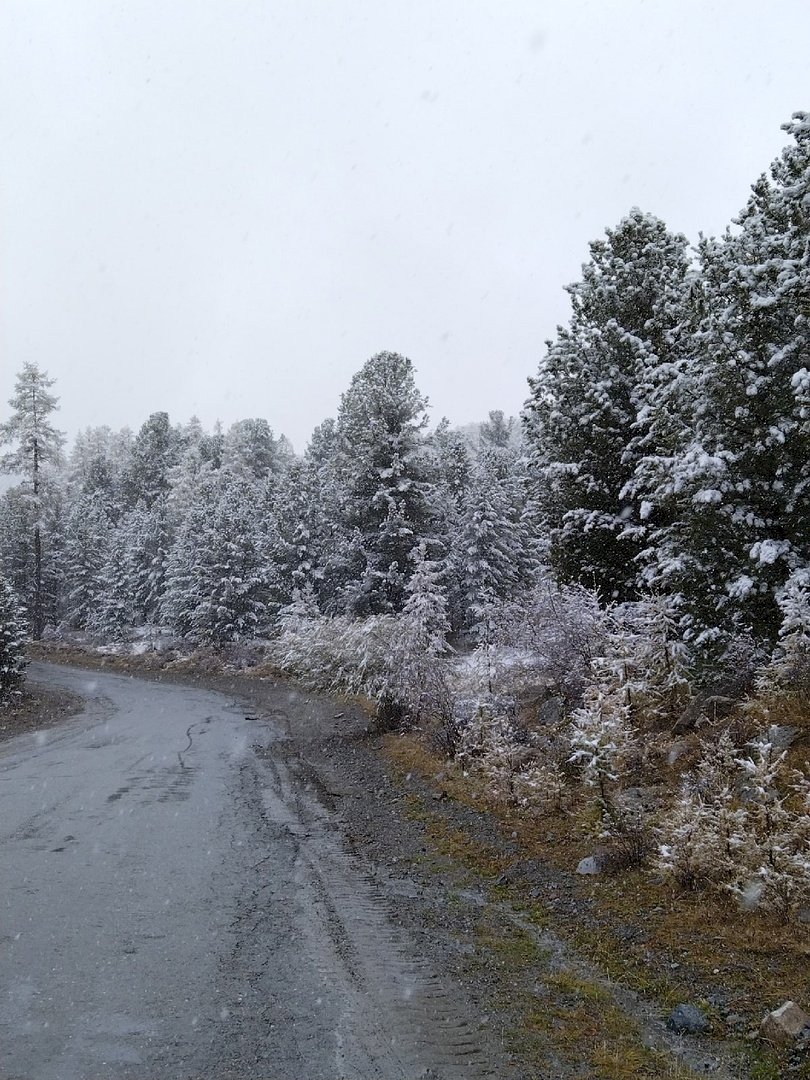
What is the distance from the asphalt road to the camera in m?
4.10

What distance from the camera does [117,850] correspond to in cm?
805

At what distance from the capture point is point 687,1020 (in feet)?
14.7

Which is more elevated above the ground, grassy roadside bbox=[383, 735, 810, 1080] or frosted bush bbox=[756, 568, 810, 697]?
frosted bush bbox=[756, 568, 810, 697]

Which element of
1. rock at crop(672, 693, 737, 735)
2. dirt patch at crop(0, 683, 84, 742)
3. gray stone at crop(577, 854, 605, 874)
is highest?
rock at crop(672, 693, 737, 735)

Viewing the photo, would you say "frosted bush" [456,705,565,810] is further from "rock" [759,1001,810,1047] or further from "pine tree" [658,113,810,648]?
"rock" [759,1001,810,1047]

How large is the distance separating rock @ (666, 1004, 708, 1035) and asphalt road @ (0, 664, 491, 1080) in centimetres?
128

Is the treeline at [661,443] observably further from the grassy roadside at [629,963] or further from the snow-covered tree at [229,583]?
the snow-covered tree at [229,583]

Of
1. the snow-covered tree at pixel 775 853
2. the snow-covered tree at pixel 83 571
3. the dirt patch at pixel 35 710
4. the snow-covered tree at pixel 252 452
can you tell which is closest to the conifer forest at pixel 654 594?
the snow-covered tree at pixel 775 853

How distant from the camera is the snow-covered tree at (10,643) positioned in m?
23.3

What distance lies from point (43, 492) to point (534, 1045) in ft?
162

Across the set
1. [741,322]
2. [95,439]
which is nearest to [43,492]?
[741,322]

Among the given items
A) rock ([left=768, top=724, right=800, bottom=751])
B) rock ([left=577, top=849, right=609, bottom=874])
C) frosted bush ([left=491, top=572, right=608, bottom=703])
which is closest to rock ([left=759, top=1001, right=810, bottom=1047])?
rock ([left=577, top=849, right=609, bottom=874])

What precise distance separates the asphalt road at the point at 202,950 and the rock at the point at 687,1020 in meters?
1.28

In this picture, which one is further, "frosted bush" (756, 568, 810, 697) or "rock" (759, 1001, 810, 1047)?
"frosted bush" (756, 568, 810, 697)
